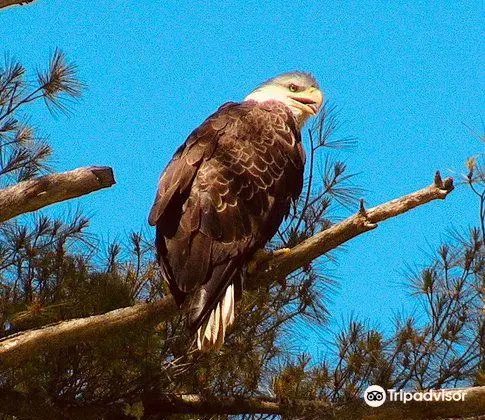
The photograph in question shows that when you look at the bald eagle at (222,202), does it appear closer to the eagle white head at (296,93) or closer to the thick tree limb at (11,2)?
the eagle white head at (296,93)

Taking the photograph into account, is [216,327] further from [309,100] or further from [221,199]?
[309,100]

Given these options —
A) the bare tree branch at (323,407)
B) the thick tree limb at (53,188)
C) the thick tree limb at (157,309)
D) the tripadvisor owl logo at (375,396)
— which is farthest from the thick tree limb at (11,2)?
the tripadvisor owl logo at (375,396)

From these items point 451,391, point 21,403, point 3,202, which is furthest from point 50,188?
point 451,391

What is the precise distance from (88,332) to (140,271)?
31.2 inches

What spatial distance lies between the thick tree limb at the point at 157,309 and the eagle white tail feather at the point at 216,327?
17 centimetres

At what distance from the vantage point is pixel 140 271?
390 cm

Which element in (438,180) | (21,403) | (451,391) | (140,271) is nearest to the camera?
(438,180)

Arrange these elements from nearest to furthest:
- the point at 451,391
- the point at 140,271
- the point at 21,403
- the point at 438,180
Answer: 1. the point at 438,180
2. the point at 451,391
3. the point at 21,403
4. the point at 140,271

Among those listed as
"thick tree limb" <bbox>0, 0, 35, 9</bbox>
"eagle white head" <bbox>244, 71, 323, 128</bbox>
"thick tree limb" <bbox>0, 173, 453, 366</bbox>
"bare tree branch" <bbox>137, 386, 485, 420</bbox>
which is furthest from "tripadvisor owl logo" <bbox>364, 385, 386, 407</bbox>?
"thick tree limb" <bbox>0, 0, 35, 9</bbox>

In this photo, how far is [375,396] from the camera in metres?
3.53

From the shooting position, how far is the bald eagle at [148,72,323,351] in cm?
305

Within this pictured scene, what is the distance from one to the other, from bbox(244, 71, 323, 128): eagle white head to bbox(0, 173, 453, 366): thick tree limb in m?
→ 0.86

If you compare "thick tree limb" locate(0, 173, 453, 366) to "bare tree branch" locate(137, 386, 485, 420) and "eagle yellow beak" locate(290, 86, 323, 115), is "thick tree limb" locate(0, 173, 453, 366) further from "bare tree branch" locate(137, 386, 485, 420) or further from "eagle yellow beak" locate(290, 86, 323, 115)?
"eagle yellow beak" locate(290, 86, 323, 115)

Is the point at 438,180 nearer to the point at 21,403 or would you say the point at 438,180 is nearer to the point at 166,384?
the point at 166,384
